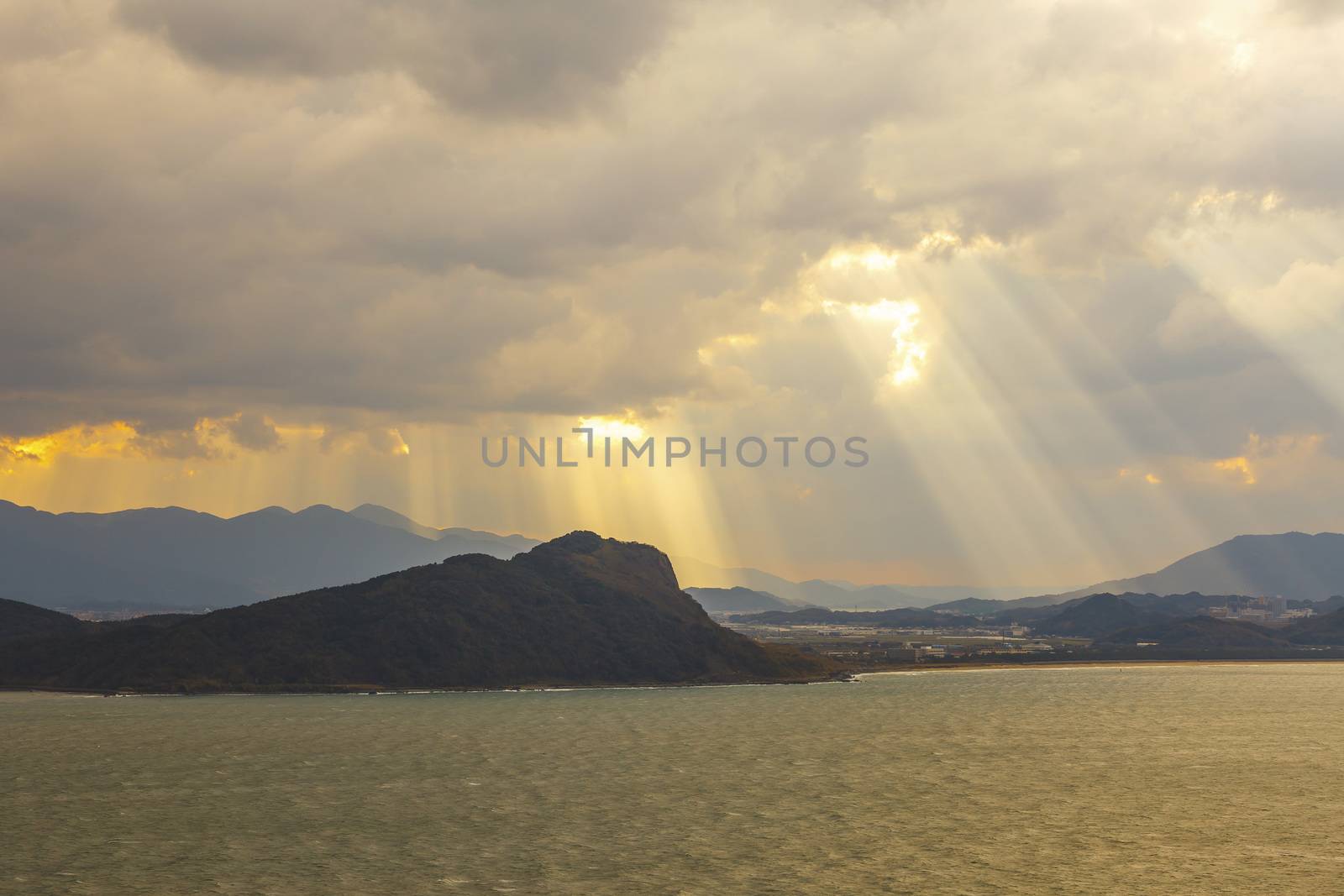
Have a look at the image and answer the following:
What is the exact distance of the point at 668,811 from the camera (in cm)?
10538

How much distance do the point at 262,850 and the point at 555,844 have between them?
22579 mm

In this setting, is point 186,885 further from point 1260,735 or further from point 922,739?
point 1260,735

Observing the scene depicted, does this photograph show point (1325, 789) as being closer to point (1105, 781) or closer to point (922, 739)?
point (1105, 781)

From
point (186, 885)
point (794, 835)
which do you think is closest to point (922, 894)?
point (794, 835)

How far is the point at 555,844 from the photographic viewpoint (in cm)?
9100

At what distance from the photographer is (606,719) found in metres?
193

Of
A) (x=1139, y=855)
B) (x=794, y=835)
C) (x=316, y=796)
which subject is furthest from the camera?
(x=316, y=796)

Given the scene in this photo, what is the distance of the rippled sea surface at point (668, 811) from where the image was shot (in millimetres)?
80625

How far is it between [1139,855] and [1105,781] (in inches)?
1548

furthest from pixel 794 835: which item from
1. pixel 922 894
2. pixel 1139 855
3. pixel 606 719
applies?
pixel 606 719

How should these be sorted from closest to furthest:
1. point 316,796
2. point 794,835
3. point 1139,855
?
1. point 1139,855
2. point 794,835
3. point 316,796

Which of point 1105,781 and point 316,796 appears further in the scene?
point 1105,781

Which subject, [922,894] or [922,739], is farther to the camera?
[922,739]

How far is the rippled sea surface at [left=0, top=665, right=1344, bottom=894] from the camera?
80.6 metres
